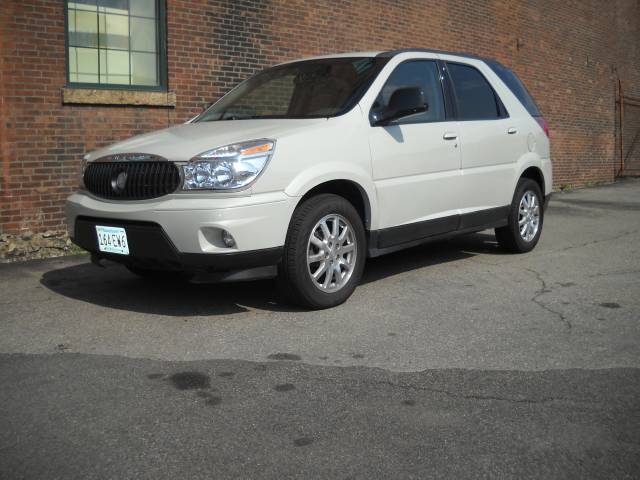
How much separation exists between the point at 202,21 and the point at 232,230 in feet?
16.4

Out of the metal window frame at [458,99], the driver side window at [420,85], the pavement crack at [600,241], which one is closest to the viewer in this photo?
the driver side window at [420,85]

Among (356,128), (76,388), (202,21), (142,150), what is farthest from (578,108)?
(76,388)

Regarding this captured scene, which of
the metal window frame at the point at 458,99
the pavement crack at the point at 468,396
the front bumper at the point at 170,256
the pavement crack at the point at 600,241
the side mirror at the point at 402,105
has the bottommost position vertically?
the pavement crack at the point at 468,396

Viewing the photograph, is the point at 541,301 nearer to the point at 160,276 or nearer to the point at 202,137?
the point at 202,137

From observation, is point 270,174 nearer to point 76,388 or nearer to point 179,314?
point 179,314

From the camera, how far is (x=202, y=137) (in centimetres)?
495

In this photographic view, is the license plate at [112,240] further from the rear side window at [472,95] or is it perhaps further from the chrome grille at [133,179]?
the rear side window at [472,95]

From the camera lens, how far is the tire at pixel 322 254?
4.80 meters

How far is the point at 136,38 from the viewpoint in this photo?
8438 mm

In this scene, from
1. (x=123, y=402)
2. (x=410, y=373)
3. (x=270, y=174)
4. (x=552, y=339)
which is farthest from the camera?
(x=270, y=174)

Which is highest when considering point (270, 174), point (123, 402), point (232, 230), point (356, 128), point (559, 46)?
point (559, 46)

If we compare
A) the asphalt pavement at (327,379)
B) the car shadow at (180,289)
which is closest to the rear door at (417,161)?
the asphalt pavement at (327,379)

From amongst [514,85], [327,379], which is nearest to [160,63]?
[514,85]

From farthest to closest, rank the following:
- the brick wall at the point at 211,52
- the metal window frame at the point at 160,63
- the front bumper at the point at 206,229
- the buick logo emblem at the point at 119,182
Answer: the metal window frame at the point at 160,63
the brick wall at the point at 211,52
the buick logo emblem at the point at 119,182
the front bumper at the point at 206,229
